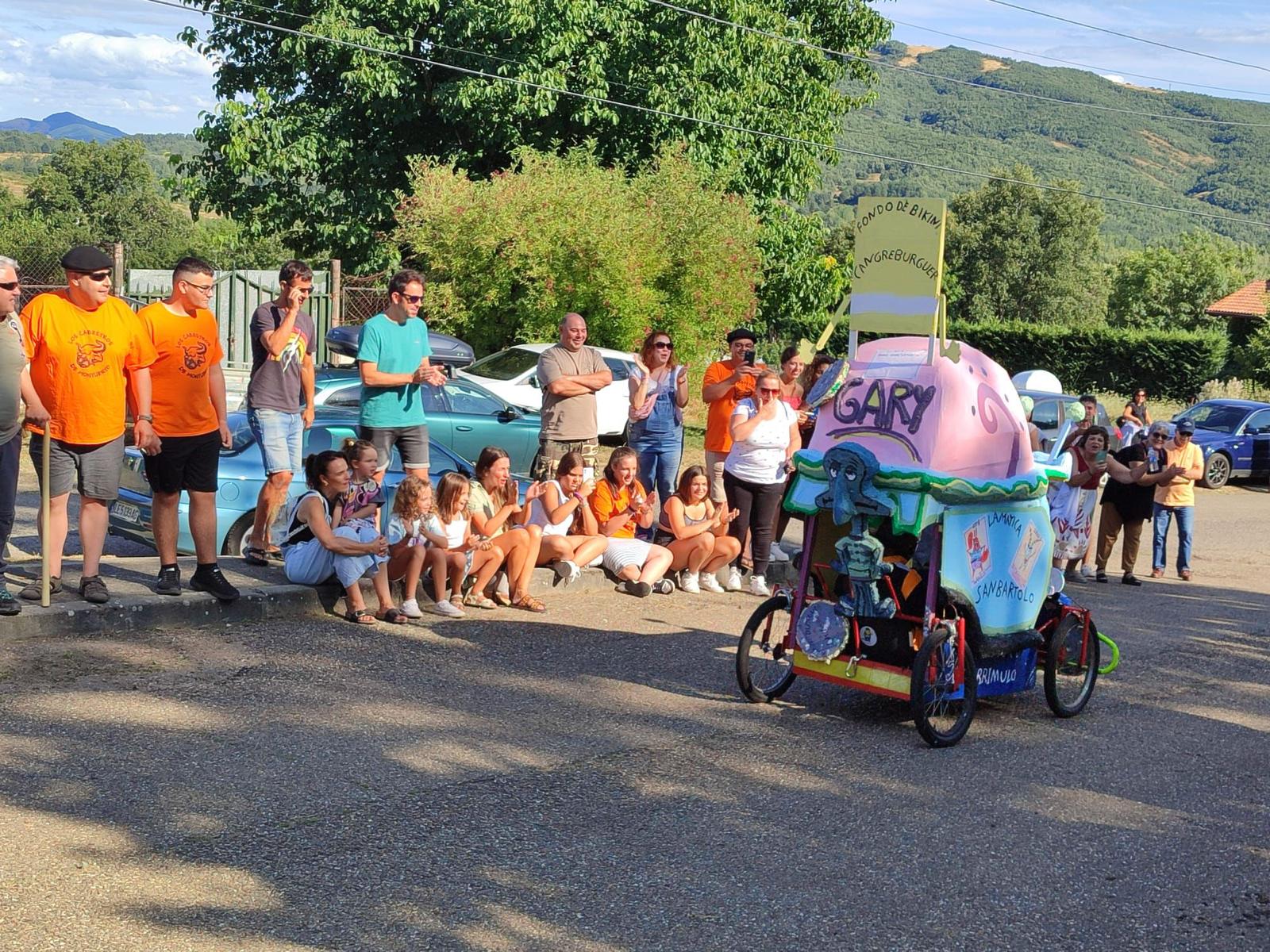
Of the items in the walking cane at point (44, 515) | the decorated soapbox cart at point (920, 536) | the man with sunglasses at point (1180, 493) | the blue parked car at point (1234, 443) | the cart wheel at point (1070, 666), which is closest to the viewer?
the decorated soapbox cart at point (920, 536)

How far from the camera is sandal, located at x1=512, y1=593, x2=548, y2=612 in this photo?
9.65 metres

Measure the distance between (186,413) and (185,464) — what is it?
30cm

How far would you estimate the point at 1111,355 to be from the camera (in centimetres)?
4662

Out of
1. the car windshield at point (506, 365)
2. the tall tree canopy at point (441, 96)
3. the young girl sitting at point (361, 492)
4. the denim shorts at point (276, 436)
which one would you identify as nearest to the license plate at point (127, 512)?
the denim shorts at point (276, 436)

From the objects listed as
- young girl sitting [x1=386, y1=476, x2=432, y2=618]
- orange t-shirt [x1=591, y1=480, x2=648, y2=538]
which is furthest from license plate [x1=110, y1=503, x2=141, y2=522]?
orange t-shirt [x1=591, y1=480, x2=648, y2=538]

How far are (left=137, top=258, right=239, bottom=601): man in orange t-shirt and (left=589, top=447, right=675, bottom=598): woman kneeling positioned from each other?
317cm

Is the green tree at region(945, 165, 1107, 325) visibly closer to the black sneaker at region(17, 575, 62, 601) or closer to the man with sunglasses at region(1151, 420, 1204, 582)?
the man with sunglasses at region(1151, 420, 1204, 582)

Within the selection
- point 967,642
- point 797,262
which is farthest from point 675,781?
point 797,262

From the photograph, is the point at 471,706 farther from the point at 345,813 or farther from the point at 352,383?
the point at 352,383

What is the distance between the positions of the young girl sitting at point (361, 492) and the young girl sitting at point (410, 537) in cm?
14

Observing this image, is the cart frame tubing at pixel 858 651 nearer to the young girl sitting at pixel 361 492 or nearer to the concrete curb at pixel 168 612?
the young girl sitting at pixel 361 492

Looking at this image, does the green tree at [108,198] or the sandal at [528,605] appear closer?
the sandal at [528,605]

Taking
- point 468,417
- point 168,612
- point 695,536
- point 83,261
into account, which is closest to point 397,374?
point 168,612

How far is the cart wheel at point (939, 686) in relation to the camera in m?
7.07
